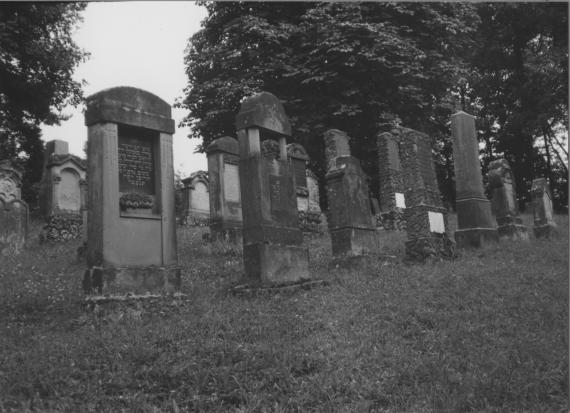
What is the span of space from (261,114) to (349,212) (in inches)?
127

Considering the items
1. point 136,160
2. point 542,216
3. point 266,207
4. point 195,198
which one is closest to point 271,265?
point 266,207

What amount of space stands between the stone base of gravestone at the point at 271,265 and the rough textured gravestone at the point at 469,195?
571 centimetres

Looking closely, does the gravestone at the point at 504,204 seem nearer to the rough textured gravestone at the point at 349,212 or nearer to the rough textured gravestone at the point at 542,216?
the rough textured gravestone at the point at 542,216

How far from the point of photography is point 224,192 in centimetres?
1346

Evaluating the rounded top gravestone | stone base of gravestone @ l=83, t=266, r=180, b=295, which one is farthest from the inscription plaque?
the rounded top gravestone

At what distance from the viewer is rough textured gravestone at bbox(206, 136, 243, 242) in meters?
13.0

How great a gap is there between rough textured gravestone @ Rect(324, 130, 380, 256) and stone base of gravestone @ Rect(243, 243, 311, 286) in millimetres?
2358

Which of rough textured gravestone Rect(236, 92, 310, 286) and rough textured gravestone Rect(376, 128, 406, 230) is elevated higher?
rough textured gravestone Rect(376, 128, 406, 230)

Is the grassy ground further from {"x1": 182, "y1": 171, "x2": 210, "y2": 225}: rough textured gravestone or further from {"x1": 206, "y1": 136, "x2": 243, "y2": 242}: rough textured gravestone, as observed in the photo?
{"x1": 182, "y1": 171, "x2": 210, "y2": 225}: rough textured gravestone

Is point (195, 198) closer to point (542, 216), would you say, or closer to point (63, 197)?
point (63, 197)

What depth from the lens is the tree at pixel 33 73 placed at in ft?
70.0

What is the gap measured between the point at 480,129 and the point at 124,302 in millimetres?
31468

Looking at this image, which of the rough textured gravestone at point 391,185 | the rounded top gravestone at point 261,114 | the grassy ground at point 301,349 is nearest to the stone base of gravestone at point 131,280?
the grassy ground at point 301,349

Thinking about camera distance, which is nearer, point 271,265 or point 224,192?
point 271,265
